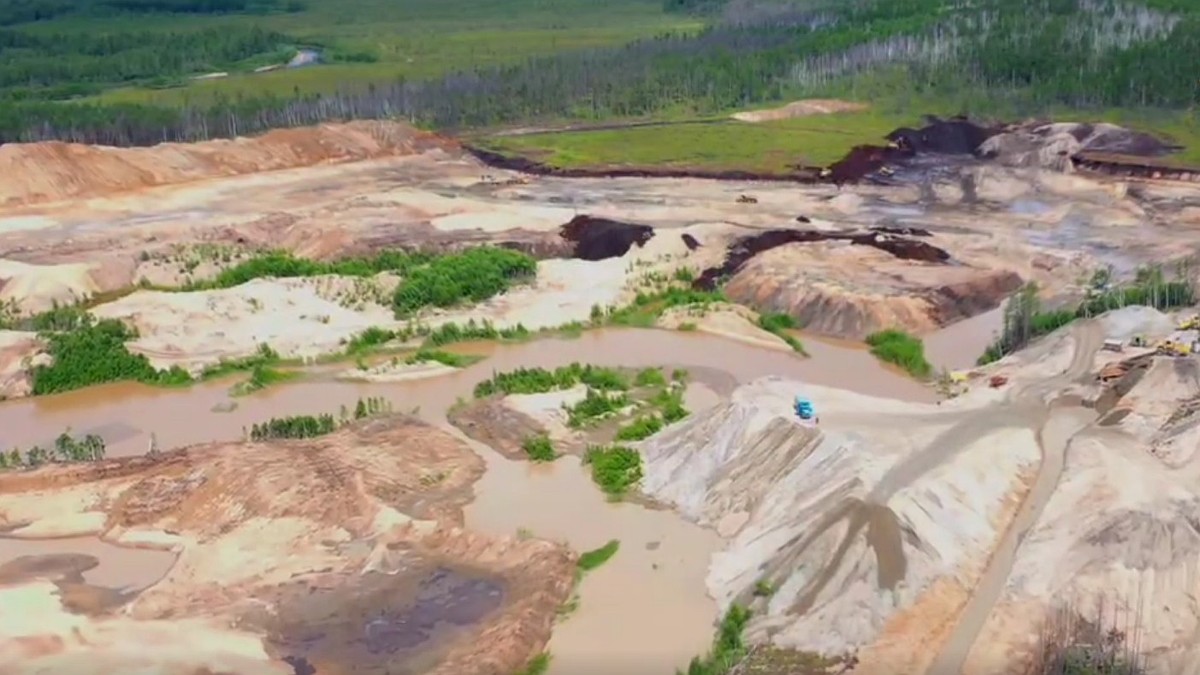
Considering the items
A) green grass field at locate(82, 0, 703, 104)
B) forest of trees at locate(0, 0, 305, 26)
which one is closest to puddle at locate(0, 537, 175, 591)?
green grass field at locate(82, 0, 703, 104)

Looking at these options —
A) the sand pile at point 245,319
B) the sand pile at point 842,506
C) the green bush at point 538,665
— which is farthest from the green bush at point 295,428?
the green bush at point 538,665

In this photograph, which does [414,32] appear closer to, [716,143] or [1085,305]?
[716,143]

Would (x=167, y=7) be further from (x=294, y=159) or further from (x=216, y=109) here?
(x=294, y=159)

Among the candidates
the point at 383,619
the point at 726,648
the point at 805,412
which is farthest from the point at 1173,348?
the point at 383,619

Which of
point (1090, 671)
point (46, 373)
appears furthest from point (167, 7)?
point (1090, 671)

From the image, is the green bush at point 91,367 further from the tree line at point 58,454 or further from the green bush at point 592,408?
the green bush at point 592,408

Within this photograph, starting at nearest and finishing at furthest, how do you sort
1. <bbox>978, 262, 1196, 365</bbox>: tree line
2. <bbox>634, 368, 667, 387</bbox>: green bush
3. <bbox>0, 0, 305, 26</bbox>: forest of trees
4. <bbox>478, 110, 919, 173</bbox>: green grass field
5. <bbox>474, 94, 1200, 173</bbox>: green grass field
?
1. <bbox>634, 368, 667, 387</bbox>: green bush
2. <bbox>978, 262, 1196, 365</bbox>: tree line
3. <bbox>474, 94, 1200, 173</bbox>: green grass field
4. <bbox>478, 110, 919, 173</bbox>: green grass field
5. <bbox>0, 0, 305, 26</bbox>: forest of trees

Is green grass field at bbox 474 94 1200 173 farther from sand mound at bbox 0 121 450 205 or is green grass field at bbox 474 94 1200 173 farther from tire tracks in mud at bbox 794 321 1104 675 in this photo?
tire tracks in mud at bbox 794 321 1104 675
